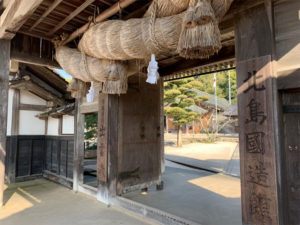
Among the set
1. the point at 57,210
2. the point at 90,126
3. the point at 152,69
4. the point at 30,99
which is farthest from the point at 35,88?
the point at 152,69

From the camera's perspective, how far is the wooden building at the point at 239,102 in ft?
6.69

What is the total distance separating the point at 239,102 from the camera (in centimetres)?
228

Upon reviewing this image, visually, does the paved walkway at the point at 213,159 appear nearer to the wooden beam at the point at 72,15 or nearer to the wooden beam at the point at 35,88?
the wooden beam at the point at 35,88

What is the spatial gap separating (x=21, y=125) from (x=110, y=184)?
13.9ft

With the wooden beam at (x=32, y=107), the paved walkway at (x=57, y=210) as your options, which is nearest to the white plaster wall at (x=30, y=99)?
the wooden beam at (x=32, y=107)

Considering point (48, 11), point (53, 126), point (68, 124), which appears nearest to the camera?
point (48, 11)

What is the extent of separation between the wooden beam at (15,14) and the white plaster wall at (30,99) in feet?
10.3

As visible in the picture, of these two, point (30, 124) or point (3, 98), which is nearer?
point (3, 98)

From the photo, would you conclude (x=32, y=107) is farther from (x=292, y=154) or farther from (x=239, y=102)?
(x=292, y=154)

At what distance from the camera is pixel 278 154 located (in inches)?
78.6

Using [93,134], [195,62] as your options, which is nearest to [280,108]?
[195,62]

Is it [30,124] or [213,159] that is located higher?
[30,124]

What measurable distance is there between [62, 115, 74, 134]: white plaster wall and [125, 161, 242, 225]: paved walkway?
258 cm

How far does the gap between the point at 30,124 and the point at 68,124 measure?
168 centimetres
